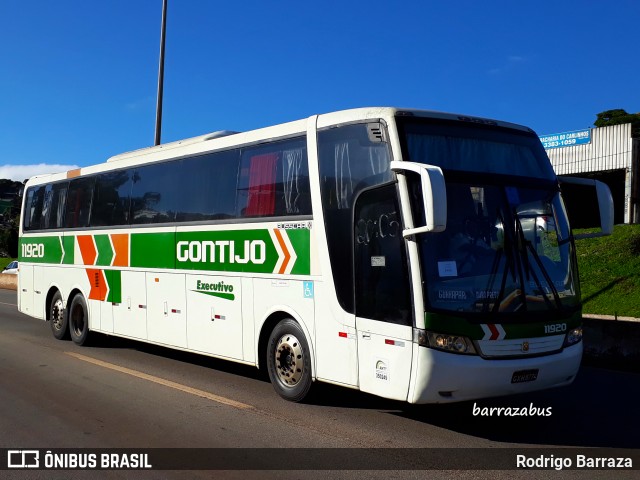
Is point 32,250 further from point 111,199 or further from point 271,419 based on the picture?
point 271,419

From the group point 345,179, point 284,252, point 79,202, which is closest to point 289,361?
point 284,252

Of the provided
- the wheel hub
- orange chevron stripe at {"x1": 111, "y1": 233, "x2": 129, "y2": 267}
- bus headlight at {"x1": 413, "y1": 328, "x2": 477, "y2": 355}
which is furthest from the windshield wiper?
orange chevron stripe at {"x1": 111, "y1": 233, "x2": 129, "y2": 267}

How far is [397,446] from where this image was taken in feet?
20.9

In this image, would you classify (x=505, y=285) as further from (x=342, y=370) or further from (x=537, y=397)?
(x=537, y=397)

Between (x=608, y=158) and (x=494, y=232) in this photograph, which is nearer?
(x=494, y=232)

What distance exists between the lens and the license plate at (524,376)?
6547 mm

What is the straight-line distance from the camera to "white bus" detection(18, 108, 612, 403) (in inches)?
254

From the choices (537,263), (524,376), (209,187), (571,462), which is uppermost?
(209,187)

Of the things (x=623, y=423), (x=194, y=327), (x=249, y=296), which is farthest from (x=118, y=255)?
(x=623, y=423)

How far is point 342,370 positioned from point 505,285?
1.97 meters

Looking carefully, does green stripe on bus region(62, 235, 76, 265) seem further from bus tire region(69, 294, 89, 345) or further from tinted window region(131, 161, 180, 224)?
tinted window region(131, 161, 180, 224)

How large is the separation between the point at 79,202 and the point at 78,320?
2299mm

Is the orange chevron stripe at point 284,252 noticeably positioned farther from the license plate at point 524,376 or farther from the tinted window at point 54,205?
the tinted window at point 54,205

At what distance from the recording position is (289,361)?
826 centimetres
